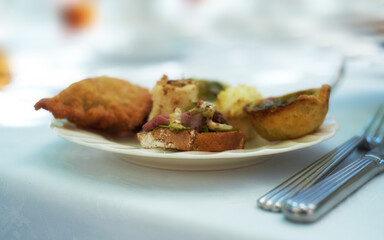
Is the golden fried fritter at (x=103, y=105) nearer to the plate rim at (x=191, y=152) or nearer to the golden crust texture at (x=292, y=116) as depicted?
the plate rim at (x=191, y=152)

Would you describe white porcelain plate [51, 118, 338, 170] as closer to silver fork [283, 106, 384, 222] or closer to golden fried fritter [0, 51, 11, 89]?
silver fork [283, 106, 384, 222]

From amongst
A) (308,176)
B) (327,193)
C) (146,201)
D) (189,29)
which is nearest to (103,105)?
(146,201)

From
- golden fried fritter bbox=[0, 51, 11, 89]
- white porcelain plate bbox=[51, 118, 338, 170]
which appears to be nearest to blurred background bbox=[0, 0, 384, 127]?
golden fried fritter bbox=[0, 51, 11, 89]

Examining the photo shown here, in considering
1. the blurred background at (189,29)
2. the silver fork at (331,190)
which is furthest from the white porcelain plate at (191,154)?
the blurred background at (189,29)

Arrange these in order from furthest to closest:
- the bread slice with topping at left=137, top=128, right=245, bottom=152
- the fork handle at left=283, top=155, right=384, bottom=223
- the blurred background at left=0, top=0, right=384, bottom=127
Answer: the blurred background at left=0, top=0, right=384, bottom=127 → the bread slice with topping at left=137, top=128, right=245, bottom=152 → the fork handle at left=283, top=155, right=384, bottom=223

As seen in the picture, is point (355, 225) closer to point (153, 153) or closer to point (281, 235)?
point (281, 235)

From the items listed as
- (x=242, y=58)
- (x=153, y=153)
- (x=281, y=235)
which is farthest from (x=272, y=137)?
(x=242, y=58)
